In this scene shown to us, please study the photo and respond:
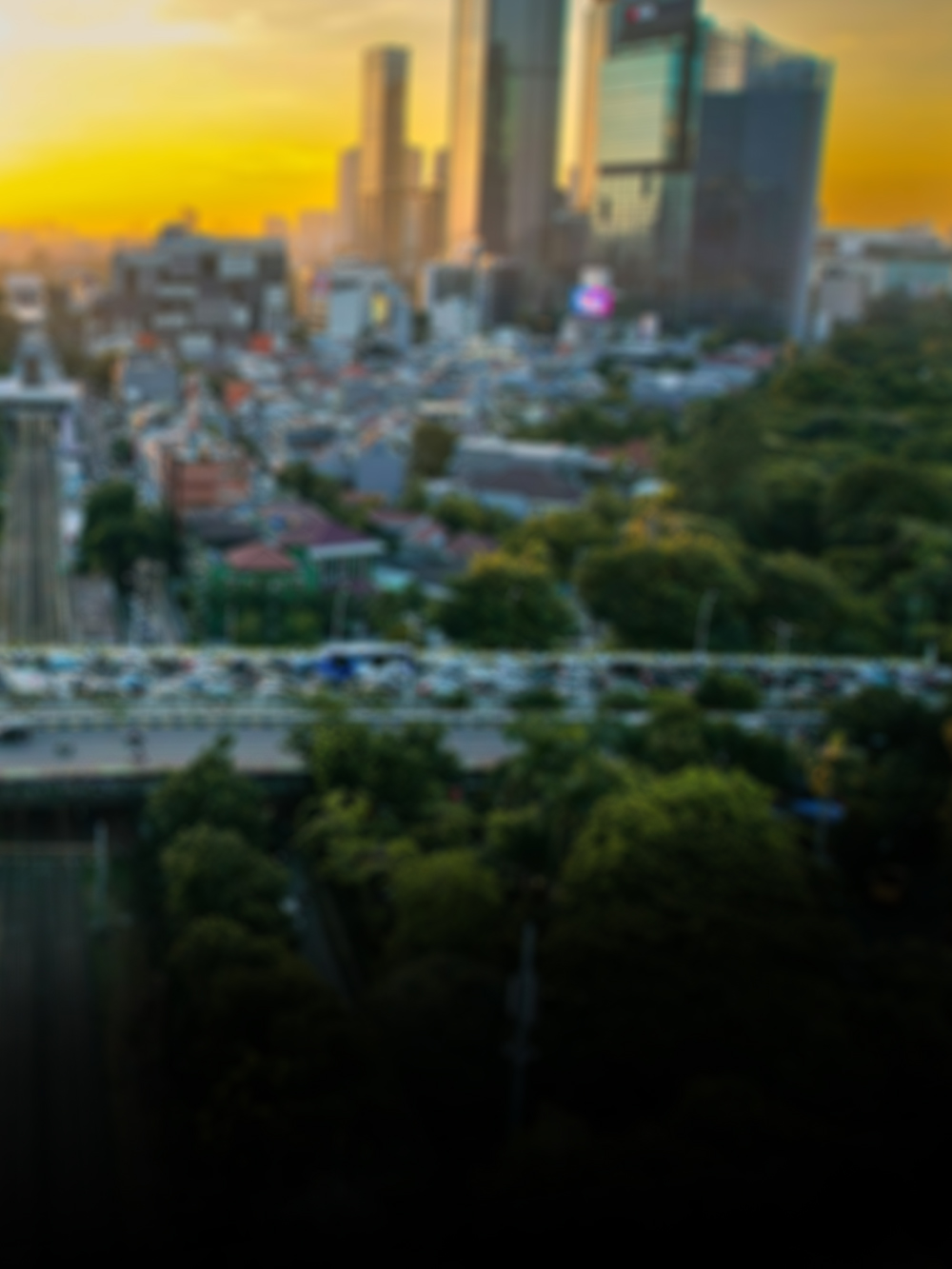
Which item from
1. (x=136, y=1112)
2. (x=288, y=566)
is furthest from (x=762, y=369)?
(x=136, y=1112)

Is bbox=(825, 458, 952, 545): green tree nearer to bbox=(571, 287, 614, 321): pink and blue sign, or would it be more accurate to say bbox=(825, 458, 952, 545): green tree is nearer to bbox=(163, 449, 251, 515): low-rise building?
bbox=(163, 449, 251, 515): low-rise building

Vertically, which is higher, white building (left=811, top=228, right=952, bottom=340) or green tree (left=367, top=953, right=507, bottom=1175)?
white building (left=811, top=228, right=952, bottom=340)

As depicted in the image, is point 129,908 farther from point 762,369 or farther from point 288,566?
point 762,369

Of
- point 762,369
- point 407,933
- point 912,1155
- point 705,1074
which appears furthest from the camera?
point 762,369

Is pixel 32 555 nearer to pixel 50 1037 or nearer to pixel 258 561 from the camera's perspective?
pixel 258 561

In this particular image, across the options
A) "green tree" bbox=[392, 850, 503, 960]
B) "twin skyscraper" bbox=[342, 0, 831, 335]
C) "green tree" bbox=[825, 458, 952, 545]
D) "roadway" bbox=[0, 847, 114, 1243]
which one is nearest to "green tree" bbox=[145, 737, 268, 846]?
"roadway" bbox=[0, 847, 114, 1243]

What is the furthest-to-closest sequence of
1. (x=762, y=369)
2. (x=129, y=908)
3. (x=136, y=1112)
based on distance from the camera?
(x=762, y=369) → (x=129, y=908) → (x=136, y=1112)

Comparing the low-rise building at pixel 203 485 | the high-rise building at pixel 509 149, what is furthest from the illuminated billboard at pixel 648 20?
the low-rise building at pixel 203 485
